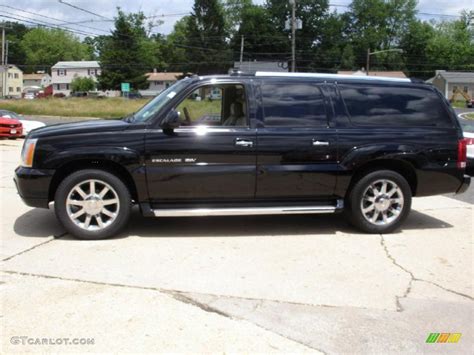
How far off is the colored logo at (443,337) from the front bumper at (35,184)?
4020mm

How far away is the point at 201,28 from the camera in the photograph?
8750cm

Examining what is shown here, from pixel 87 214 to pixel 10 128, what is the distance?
1314 centimetres

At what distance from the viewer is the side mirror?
5652 mm

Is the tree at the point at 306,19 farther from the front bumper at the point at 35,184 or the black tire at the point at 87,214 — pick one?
the front bumper at the point at 35,184

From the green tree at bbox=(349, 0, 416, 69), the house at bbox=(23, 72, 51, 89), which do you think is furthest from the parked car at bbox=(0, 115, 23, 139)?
the house at bbox=(23, 72, 51, 89)

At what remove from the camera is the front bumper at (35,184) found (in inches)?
221

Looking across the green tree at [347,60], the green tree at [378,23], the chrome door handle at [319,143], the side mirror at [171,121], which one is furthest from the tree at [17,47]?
the chrome door handle at [319,143]

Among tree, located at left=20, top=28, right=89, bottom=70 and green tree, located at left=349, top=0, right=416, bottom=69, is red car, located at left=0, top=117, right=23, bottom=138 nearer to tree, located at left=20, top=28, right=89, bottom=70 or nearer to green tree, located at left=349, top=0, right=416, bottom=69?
green tree, located at left=349, top=0, right=416, bottom=69

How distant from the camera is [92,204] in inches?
225

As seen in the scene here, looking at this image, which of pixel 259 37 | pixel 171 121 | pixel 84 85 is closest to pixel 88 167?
pixel 171 121

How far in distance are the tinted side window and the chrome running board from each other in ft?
3.11

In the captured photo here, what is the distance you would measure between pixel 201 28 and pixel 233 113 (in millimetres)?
85072

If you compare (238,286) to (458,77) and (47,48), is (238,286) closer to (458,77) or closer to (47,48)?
(458,77)

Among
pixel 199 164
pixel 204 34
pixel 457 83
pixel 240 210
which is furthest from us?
pixel 457 83
